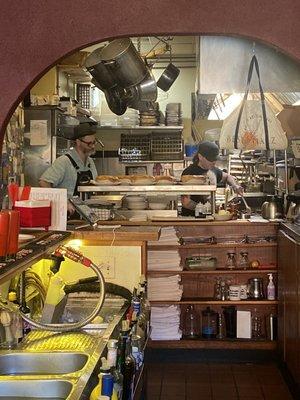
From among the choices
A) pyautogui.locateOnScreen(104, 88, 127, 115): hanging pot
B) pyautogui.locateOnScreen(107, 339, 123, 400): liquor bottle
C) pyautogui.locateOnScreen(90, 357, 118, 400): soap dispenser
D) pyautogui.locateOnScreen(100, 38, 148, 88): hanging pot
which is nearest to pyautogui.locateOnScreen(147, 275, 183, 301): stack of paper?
pyautogui.locateOnScreen(104, 88, 127, 115): hanging pot

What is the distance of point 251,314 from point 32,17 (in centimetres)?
436

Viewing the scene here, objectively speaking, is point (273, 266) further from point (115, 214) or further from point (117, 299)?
point (117, 299)

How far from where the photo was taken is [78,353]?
309 cm

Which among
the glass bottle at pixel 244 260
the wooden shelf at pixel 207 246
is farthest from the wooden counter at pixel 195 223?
the glass bottle at pixel 244 260

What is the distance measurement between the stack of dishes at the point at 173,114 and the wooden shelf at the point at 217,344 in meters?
4.18

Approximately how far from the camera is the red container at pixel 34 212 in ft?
11.8

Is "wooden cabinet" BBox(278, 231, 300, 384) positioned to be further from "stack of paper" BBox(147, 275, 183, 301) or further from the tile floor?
"stack of paper" BBox(147, 275, 183, 301)

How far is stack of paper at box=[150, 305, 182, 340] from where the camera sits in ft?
20.5

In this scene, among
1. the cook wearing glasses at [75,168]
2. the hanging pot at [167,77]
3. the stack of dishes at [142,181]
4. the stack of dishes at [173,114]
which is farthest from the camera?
the stack of dishes at [173,114]

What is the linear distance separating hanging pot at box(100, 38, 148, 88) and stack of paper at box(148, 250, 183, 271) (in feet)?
5.57

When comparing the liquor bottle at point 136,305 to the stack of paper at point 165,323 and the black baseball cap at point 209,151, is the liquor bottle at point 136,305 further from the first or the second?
the black baseball cap at point 209,151

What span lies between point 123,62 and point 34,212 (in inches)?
92.3

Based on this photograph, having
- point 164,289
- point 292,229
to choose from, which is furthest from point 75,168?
point 292,229

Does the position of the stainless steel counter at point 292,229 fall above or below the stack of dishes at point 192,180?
below
